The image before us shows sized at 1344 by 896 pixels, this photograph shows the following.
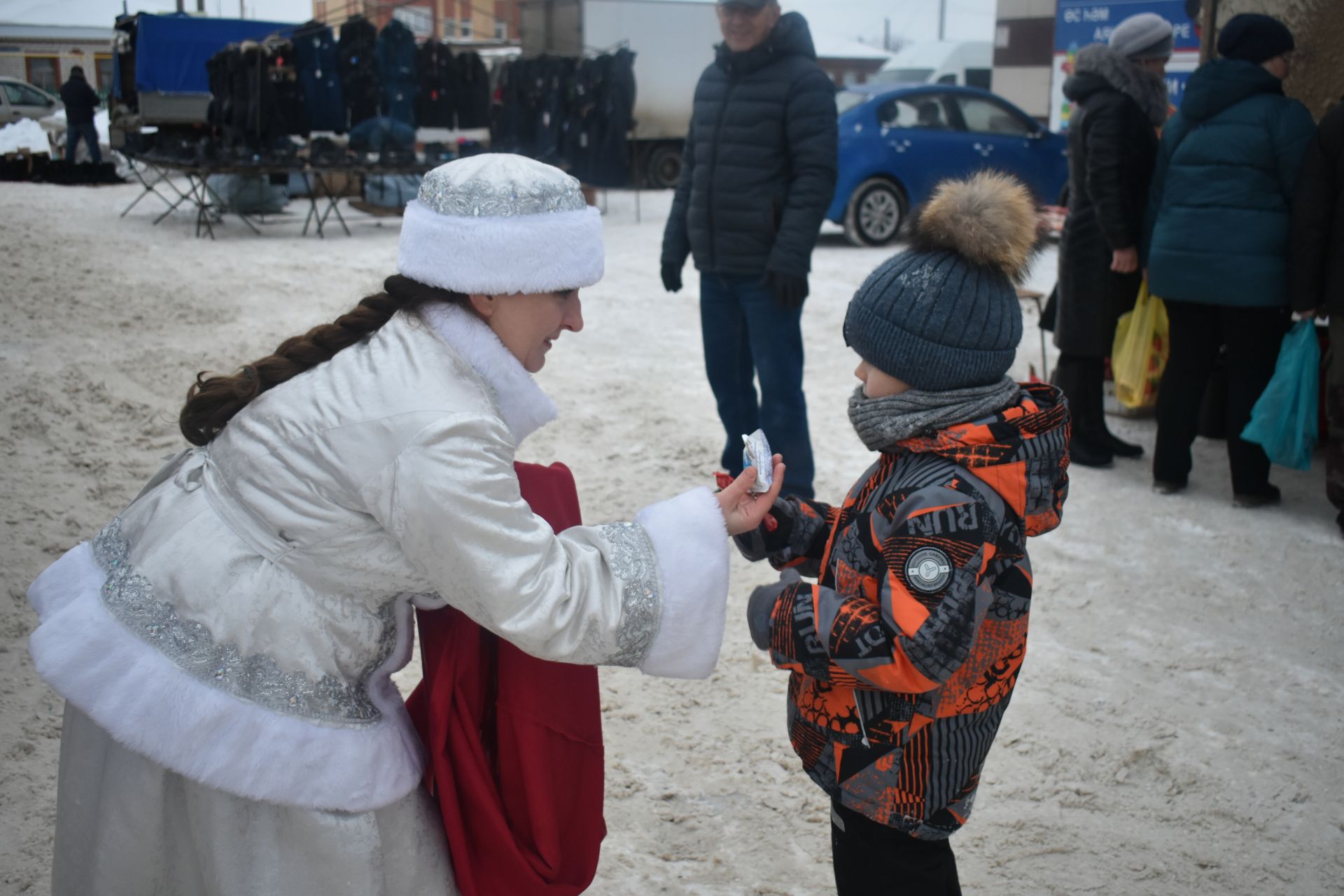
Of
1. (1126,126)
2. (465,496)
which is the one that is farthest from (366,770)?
(1126,126)

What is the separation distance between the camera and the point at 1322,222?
424 cm

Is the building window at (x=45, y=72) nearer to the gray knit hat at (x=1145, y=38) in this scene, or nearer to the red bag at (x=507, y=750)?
the gray knit hat at (x=1145, y=38)

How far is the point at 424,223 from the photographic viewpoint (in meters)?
1.66

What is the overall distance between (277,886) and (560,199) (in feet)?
3.55

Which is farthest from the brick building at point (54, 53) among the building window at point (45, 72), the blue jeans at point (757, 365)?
the blue jeans at point (757, 365)

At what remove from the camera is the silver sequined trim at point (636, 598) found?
1640mm

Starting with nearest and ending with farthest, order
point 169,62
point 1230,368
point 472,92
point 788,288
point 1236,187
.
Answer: point 788,288, point 1236,187, point 1230,368, point 472,92, point 169,62

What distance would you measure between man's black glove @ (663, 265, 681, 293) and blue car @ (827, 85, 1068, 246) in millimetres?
6670

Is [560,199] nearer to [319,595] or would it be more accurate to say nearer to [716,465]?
[319,595]

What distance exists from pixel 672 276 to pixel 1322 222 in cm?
256

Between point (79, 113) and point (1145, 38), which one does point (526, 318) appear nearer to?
point (1145, 38)

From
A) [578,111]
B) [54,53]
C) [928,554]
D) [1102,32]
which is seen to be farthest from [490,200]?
[578,111]

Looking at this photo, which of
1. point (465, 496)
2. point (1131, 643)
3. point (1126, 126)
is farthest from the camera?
point (1126, 126)

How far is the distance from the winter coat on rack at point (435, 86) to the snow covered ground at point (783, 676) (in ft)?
27.7
